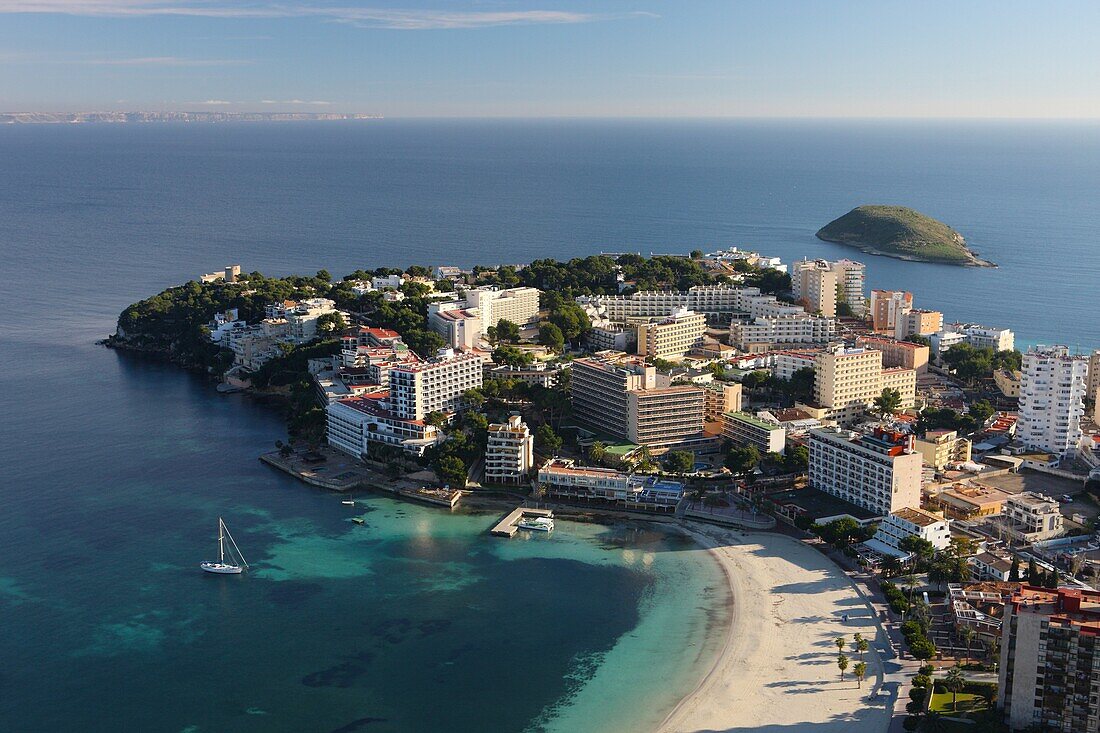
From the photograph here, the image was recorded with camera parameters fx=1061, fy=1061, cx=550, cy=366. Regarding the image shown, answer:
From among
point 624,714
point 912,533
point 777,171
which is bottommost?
point 624,714

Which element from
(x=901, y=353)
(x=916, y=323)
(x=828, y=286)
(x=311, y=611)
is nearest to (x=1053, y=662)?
(x=311, y=611)

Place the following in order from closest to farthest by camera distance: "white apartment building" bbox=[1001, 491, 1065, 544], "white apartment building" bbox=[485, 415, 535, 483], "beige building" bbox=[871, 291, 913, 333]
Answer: "white apartment building" bbox=[1001, 491, 1065, 544]
"white apartment building" bbox=[485, 415, 535, 483]
"beige building" bbox=[871, 291, 913, 333]

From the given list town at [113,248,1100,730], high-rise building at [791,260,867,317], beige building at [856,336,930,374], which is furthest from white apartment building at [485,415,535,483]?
high-rise building at [791,260,867,317]

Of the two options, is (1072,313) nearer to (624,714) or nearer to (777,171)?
(624,714)

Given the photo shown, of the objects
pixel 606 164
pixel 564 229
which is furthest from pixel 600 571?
pixel 606 164

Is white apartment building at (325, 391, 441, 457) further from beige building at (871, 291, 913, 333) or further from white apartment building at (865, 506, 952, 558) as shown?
beige building at (871, 291, 913, 333)

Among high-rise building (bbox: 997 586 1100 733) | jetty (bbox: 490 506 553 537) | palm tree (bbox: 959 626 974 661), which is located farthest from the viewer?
jetty (bbox: 490 506 553 537)

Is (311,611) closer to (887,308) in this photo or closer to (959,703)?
(959,703)

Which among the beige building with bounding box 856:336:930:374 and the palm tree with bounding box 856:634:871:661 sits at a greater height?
the beige building with bounding box 856:336:930:374
